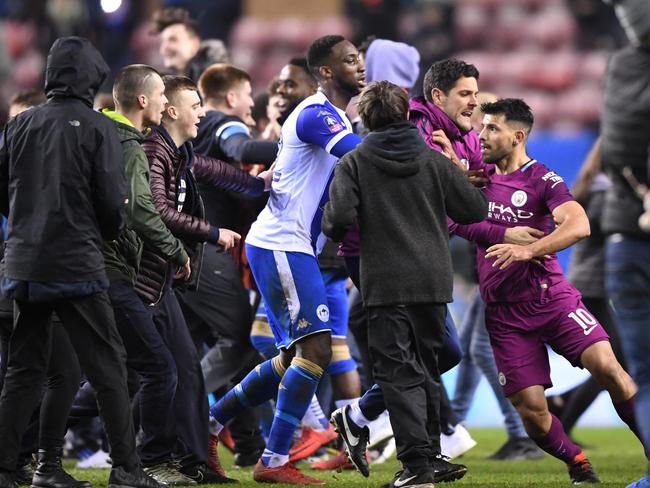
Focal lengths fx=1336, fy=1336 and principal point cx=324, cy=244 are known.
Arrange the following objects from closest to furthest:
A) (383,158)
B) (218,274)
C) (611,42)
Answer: (383,158) < (218,274) < (611,42)

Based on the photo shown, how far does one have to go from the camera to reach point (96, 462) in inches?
303

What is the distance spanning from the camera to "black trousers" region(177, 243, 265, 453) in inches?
289

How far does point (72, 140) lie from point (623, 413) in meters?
2.85

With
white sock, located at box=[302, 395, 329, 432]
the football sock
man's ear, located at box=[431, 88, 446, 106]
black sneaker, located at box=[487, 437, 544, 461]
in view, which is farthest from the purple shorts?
black sneaker, located at box=[487, 437, 544, 461]

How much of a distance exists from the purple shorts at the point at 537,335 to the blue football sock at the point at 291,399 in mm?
884

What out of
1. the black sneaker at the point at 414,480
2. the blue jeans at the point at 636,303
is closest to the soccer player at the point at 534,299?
the black sneaker at the point at 414,480

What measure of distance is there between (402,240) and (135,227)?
119 centimetres

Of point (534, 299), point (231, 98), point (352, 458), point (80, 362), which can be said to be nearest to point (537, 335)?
point (534, 299)

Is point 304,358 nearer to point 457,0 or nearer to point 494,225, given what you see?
point 494,225

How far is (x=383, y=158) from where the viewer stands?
18.3ft

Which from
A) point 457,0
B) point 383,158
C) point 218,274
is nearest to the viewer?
point 383,158

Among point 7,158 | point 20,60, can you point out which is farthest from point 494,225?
point 20,60

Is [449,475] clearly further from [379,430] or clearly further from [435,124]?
[435,124]

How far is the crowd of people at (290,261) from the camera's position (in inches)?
206
